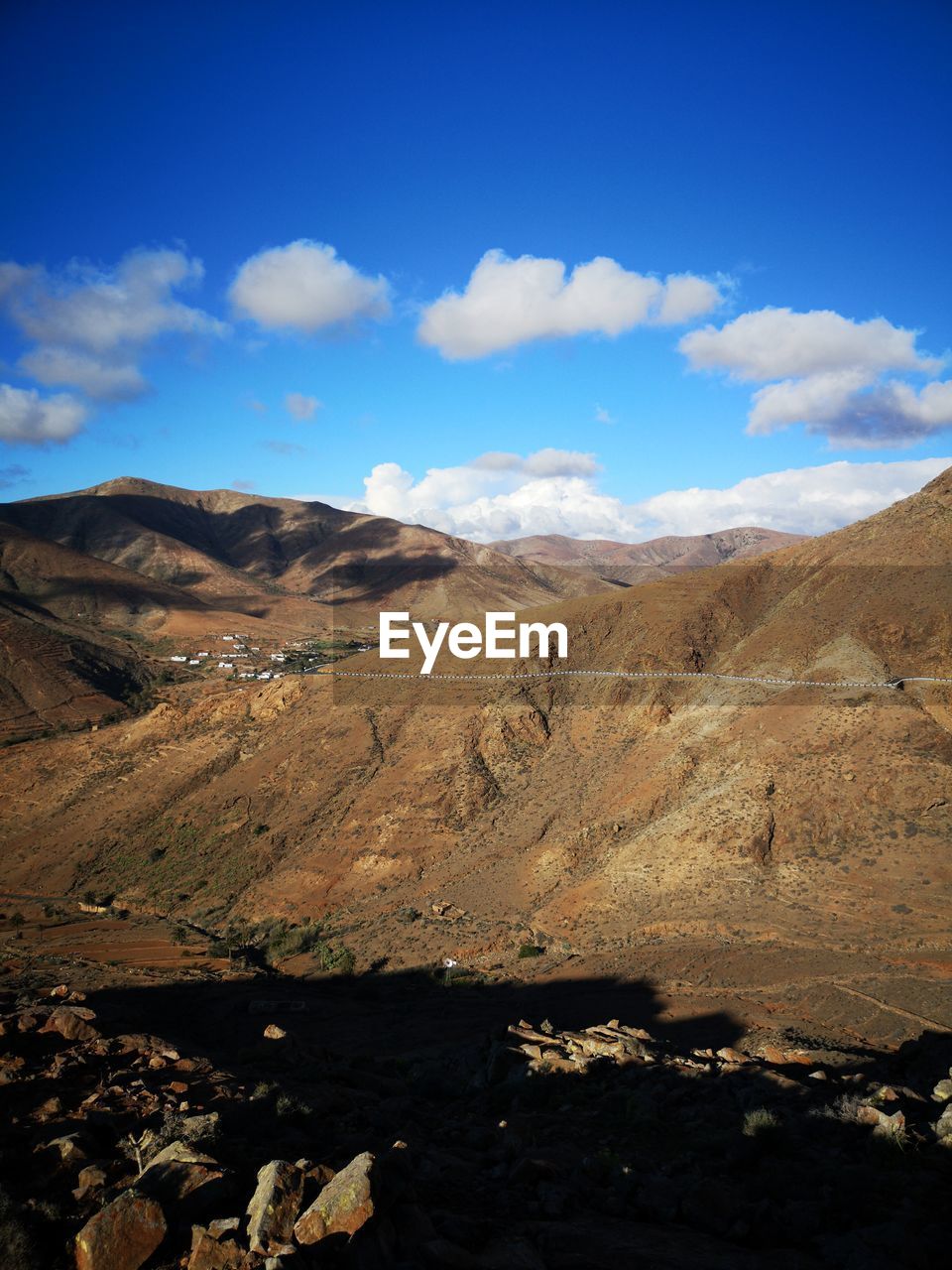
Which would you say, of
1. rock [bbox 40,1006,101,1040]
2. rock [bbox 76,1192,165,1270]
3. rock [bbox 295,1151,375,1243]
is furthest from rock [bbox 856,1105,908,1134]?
rock [bbox 40,1006,101,1040]

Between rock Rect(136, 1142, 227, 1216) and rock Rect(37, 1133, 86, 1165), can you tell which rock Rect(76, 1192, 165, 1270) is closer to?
rock Rect(136, 1142, 227, 1216)

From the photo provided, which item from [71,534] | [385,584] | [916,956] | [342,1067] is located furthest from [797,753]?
[71,534]

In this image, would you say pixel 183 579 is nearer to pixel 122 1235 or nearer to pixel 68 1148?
pixel 68 1148

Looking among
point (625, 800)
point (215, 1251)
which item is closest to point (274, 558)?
point (625, 800)

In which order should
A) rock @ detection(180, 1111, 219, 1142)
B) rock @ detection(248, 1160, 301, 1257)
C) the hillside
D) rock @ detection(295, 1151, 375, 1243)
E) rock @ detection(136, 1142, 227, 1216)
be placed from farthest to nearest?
the hillside < rock @ detection(180, 1111, 219, 1142) < rock @ detection(136, 1142, 227, 1216) < rock @ detection(295, 1151, 375, 1243) < rock @ detection(248, 1160, 301, 1257)

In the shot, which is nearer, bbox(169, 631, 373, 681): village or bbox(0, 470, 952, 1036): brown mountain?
bbox(0, 470, 952, 1036): brown mountain

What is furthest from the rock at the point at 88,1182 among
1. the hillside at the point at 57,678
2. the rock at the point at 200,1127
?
the hillside at the point at 57,678

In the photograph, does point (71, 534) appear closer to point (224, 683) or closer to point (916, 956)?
point (224, 683)

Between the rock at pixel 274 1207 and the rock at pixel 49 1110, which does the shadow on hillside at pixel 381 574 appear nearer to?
the rock at pixel 49 1110
